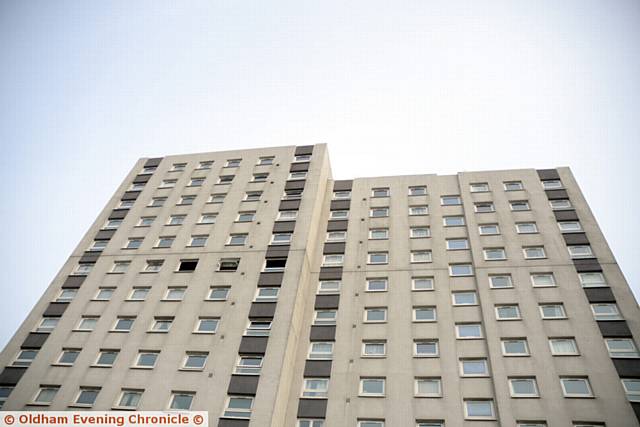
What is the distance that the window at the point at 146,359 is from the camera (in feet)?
88.4

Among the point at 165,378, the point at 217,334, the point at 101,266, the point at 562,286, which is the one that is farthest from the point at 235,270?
the point at 562,286

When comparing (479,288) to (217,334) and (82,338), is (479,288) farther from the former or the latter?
(82,338)

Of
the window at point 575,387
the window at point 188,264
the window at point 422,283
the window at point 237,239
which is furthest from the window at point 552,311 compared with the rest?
the window at point 188,264

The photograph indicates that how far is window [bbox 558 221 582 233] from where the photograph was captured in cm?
3378

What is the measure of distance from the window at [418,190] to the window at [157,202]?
22.6 metres

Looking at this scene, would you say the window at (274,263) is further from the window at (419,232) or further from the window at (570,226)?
the window at (570,226)

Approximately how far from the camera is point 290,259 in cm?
3195

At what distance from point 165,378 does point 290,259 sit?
1106cm

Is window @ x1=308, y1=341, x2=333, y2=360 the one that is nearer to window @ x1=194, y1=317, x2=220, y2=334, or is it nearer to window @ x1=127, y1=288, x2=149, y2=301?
window @ x1=194, y1=317, x2=220, y2=334

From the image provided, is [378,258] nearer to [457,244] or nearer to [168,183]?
[457,244]

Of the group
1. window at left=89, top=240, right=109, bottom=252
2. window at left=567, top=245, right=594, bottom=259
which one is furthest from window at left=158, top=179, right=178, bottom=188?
window at left=567, top=245, right=594, bottom=259

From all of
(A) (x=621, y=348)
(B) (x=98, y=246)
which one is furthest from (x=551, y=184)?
(B) (x=98, y=246)

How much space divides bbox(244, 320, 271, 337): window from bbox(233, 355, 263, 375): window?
4.79ft

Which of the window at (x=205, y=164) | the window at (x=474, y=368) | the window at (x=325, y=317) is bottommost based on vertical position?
the window at (x=474, y=368)
